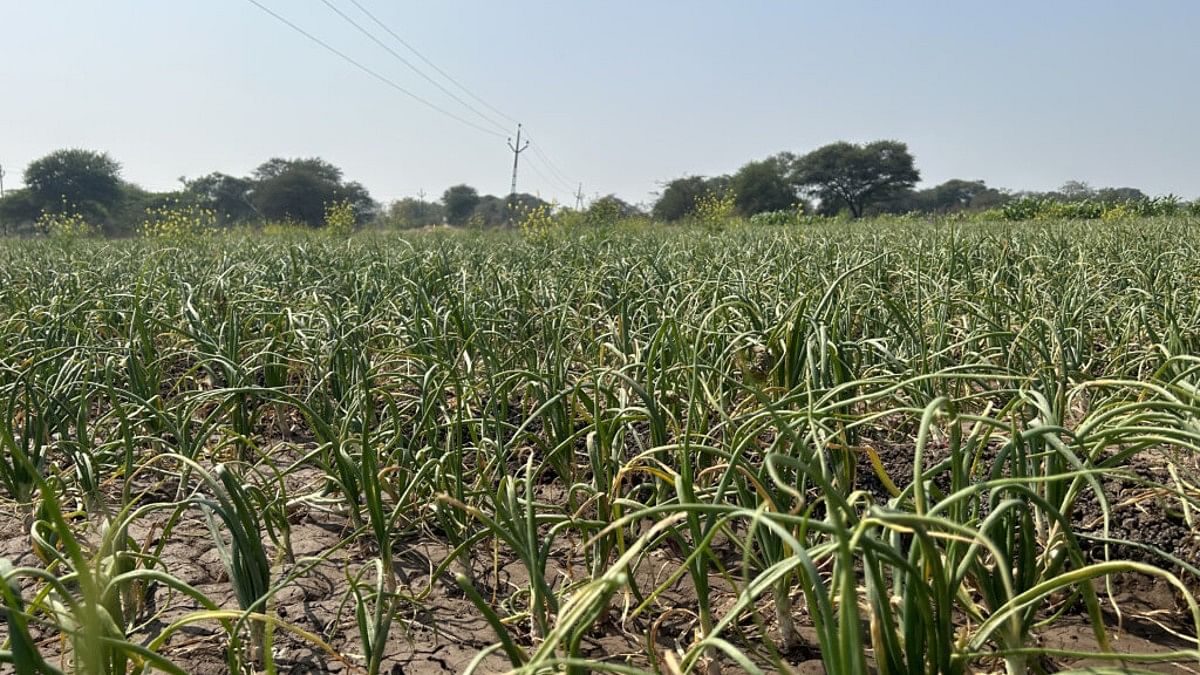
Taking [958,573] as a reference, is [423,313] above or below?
above

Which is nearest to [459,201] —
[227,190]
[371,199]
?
[371,199]

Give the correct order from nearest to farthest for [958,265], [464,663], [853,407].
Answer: [464,663]
[853,407]
[958,265]

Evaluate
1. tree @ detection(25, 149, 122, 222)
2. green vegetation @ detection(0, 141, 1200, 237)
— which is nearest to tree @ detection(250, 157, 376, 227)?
green vegetation @ detection(0, 141, 1200, 237)

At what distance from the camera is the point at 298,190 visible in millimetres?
51344

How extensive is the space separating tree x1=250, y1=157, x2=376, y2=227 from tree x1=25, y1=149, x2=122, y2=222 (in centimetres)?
807

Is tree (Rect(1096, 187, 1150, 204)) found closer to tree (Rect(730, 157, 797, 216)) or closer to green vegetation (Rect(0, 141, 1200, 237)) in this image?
green vegetation (Rect(0, 141, 1200, 237))

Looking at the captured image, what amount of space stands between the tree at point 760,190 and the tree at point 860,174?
2.71 meters

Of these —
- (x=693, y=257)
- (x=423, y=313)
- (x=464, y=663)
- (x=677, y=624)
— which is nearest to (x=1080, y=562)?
(x=677, y=624)

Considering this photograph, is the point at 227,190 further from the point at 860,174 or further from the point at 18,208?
the point at 860,174

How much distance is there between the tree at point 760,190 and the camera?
57531mm

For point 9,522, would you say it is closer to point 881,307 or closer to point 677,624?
point 677,624

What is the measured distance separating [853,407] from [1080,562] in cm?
109

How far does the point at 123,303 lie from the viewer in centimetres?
366

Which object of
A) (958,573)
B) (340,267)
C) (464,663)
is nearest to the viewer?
(958,573)
